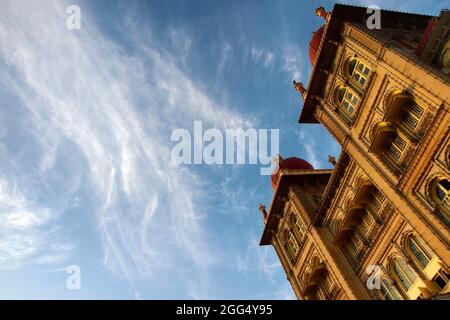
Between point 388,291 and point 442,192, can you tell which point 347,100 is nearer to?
point 442,192

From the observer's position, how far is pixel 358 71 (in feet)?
90.5

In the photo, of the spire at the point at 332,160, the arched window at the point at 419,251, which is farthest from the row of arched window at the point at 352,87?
the arched window at the point at 419,251

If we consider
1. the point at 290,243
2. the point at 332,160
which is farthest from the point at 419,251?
the point at 332,160

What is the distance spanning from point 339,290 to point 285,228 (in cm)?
1174

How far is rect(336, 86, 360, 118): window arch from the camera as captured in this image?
28.2 metres

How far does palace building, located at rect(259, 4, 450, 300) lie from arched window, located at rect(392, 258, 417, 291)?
6 cm

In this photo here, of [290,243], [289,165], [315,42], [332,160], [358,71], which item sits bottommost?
[290,243]

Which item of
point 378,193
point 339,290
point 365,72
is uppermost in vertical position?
point 365,72

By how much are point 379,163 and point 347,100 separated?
7136mm
